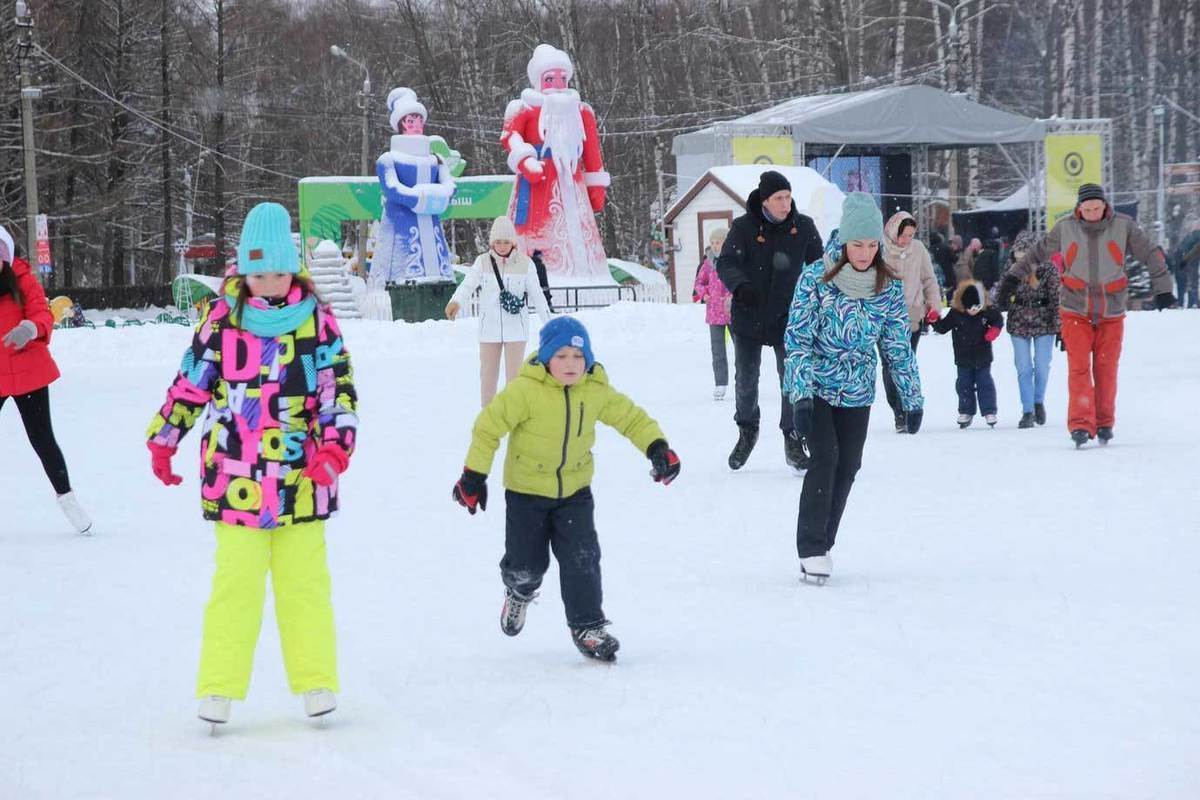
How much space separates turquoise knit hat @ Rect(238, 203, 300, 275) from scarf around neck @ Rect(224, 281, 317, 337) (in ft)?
0.26

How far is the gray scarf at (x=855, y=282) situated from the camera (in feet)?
21.0

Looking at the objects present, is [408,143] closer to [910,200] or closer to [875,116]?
[875,116]

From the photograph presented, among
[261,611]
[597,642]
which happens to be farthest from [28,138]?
[261,611]

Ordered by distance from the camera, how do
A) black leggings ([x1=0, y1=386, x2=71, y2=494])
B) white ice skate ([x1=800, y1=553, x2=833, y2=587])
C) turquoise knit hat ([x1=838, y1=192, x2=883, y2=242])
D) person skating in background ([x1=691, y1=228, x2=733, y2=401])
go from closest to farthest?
turquoise knit hat ([x1=838, y1=192, x2=883, y2=242])
white ice skate ([x1=800, y1=553, x2=833, y2=587])
black leggings ([x1=0, y1=386, x2=71, y2=494])
person skating in background ([x1=691, y1=228, x2=733, y2=401])

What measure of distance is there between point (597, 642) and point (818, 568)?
58.8 inches

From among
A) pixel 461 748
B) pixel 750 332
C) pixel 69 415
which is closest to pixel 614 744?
pixel 461 748

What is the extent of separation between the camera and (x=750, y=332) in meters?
9.30

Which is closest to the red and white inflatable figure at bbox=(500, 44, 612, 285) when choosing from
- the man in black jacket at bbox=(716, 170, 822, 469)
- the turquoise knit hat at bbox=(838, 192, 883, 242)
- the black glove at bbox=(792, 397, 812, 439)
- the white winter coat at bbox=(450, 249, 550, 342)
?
the white winter coat at bbox=(450, 249, 550, 342)

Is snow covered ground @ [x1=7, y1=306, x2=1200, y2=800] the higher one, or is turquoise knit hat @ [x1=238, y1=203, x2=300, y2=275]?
turquoise knit hat @ [x1=238, y1=203, x2=300, y2=275]

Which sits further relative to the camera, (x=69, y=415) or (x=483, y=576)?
(x=69, y=415)

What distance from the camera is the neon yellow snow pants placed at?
4414mm

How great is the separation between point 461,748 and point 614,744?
0.38 m

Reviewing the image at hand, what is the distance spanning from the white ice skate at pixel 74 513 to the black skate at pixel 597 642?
392cm

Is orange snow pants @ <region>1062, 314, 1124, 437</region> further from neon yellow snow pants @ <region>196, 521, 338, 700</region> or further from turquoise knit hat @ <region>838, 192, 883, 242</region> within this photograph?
neon yellow snow pants @ <region>196, 521, 338, 700</region>
